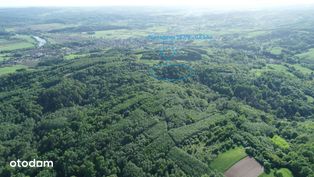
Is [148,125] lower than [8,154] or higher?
higher

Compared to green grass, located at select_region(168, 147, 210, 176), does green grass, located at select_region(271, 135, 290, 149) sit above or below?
below

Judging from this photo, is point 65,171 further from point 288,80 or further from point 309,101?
point 288,80

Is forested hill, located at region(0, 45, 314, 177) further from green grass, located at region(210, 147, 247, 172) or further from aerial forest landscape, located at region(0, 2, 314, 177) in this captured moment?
green grass, located at region(210, 147, 247, 172)

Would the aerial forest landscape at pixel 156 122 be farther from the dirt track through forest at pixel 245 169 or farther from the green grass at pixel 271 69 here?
the green grass at pixel 271 69

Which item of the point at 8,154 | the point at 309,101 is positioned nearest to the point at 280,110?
the point at 309,101

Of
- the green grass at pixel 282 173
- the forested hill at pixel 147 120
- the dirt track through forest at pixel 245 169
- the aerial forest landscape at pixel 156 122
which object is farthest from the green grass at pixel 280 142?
the dirt track through forest at pixel 245 169

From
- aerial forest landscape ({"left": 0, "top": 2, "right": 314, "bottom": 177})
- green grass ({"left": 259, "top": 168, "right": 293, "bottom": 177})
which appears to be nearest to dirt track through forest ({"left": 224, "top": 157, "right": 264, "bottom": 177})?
aerial forest landscape ({"left": 0, "top": 2, "right": 314, "bottom": 177})
